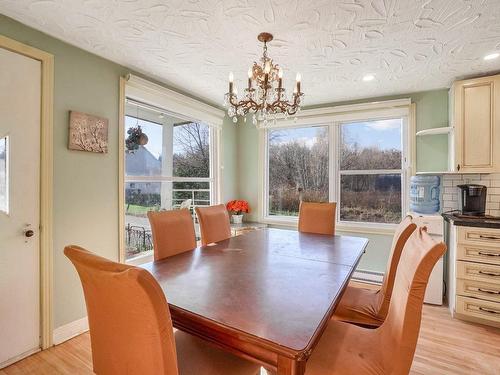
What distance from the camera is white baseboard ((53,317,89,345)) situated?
2.11m

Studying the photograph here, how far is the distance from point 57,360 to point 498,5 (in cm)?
371

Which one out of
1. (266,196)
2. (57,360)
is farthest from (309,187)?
(57,360)

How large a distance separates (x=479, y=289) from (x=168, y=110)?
11.8 ft

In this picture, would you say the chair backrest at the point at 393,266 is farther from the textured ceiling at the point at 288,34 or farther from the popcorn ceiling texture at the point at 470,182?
the popcorn ceiling texture at the point at 470,182

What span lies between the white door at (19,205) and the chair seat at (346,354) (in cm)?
203

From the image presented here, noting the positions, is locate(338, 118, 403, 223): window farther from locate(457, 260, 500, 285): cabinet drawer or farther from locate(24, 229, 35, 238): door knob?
locate(24, 229, 35, 238): door knob

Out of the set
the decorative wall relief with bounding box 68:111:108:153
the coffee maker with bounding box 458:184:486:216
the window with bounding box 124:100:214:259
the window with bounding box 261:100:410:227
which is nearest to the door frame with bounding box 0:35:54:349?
the decorative wall relief with bounding box 68:111:108:153

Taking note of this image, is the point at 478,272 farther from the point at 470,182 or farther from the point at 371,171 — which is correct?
the point at 371,171

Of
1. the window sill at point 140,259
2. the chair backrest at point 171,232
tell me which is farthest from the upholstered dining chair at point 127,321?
the window sill at point 140,259

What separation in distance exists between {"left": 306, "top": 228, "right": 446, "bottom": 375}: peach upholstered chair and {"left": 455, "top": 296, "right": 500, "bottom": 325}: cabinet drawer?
174 cm

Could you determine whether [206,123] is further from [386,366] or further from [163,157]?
[386,366]

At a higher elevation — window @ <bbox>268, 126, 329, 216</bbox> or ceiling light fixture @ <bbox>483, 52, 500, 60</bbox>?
ceiling light fixture @ <bbox>483, 52, 500, 60</bbox>

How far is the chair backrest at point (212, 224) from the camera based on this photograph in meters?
2.39

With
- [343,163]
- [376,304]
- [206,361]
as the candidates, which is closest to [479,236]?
[376,304]
